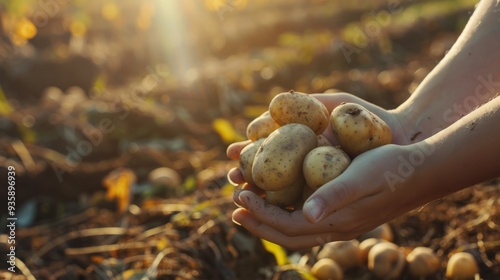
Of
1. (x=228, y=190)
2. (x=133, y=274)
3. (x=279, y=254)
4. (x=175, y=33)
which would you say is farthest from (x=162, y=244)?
(x=175, y=33)

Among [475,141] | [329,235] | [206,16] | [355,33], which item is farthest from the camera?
[206,16]

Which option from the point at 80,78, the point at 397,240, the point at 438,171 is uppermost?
the point at 80,78

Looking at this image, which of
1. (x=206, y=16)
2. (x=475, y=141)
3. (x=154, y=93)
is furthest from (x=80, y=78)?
(x=475, y=141)

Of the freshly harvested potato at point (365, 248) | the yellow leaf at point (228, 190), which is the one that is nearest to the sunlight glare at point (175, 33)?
the yellow leaf at point (228, 190)

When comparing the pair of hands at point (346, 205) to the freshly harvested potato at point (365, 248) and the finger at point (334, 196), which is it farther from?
the freshly harvested potato at point (365, 248)

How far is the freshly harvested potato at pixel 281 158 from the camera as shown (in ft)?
5.82

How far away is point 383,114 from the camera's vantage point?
2170 mm

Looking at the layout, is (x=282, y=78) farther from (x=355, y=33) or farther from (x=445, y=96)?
(x=445, y=96)

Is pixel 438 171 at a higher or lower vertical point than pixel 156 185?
higher

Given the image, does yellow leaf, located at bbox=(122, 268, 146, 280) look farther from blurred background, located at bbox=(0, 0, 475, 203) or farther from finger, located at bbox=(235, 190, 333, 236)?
blurred background, located at bbox=(0, 0, 475, 203)

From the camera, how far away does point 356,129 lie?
179 cm

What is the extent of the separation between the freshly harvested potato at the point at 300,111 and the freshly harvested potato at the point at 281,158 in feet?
0.39

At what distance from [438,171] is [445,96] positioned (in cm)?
62

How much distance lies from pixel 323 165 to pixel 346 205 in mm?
146
